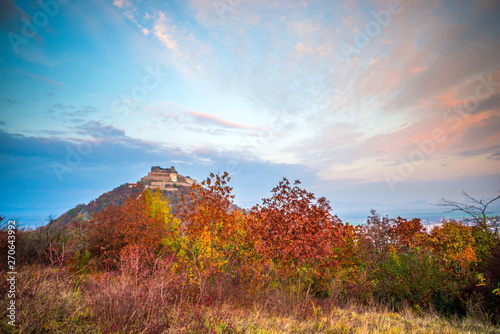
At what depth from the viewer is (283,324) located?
4.99m

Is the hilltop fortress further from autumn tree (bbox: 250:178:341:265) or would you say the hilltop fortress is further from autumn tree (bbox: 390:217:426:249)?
autumn tree (bbox: 250:178:341:265)

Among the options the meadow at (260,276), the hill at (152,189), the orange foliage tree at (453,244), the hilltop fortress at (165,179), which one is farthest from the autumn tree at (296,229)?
the hilltop fortress at (165,179)

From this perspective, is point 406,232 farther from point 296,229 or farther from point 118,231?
point 118,231

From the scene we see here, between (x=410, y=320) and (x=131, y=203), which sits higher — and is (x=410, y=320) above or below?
below

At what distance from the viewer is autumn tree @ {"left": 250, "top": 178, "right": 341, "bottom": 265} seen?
586 cm

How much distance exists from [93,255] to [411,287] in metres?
14.7

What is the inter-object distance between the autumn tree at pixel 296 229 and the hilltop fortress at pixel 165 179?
87.2 m

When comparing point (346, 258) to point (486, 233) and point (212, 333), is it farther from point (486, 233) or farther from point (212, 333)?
point (212, 333)

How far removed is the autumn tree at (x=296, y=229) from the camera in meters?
5.86

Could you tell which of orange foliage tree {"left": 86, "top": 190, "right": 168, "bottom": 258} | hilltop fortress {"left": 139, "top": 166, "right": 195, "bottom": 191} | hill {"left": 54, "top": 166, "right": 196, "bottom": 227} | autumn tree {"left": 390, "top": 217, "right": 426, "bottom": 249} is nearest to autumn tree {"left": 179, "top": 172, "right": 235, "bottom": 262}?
orange foliage tree {"left": 86, "top": 190, "right": 168, "bottom": 258}

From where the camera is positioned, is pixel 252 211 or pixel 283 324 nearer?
pixel 283 324

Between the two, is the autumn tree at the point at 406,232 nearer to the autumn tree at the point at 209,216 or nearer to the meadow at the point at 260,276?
the meadow at the point at 260,276

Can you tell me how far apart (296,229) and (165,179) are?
98.3m

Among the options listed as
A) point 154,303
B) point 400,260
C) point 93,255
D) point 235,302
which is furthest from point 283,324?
point 93,255
